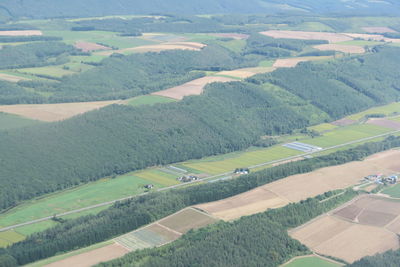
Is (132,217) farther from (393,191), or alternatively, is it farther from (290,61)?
(290,61)

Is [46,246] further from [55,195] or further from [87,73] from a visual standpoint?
[87,73]

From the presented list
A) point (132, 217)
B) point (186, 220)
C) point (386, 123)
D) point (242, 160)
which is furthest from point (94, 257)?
point (386, 123)

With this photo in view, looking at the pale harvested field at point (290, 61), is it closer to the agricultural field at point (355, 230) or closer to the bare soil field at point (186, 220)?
the agricultural field at point (355, 230)

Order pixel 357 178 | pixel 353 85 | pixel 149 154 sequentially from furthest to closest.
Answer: pixel 353 85, pixel 149 154, pixel 357 178

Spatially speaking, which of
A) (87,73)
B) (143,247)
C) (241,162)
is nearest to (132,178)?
(241,162)

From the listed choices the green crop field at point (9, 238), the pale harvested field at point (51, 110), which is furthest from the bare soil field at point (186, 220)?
the pale harvested field at point (51, 110)

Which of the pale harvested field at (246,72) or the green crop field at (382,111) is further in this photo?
the pale harvested field at (246,72)

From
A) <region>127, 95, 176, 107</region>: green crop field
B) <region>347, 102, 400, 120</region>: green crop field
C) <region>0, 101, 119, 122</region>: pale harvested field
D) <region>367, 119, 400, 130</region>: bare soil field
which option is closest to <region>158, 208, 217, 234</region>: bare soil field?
<region>0, 101, 119, 122</region>: pale harvested field
